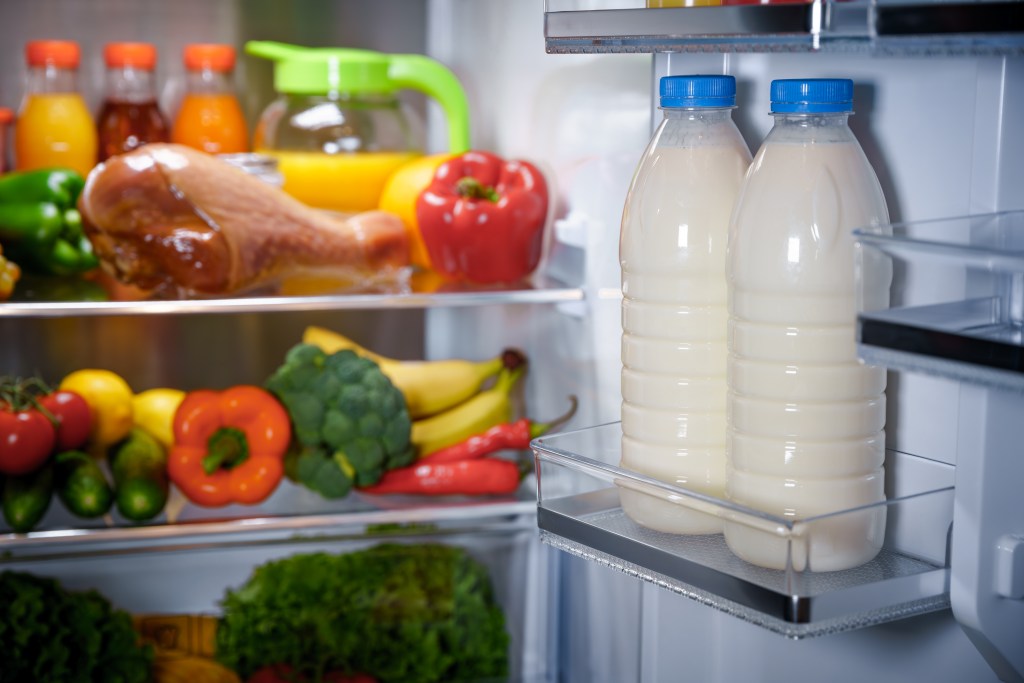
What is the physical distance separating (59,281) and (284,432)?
433mm

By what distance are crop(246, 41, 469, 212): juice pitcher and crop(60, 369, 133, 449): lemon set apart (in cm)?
42

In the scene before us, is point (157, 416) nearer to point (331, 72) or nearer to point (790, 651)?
point (331, 72)

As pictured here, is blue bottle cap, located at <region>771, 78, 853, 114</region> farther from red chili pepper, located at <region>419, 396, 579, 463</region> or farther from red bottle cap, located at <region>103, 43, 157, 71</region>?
red bottle cap, located at <region>103, 43, 157, 71</region>

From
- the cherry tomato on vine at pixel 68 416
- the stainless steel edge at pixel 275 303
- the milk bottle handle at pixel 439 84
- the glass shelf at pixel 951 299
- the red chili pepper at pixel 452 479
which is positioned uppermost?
the milk bottle handle at pixel 439 84

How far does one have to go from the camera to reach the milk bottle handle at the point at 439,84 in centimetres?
193

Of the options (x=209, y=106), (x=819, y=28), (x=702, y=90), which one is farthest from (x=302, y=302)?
(x=819, y=28)

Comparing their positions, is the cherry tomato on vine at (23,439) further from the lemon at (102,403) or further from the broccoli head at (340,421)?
the broccoli head at (340,421)

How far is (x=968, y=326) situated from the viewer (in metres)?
0.72

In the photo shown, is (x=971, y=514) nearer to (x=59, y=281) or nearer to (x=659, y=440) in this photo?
(x=659, y=440)

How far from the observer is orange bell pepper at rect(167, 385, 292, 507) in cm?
171

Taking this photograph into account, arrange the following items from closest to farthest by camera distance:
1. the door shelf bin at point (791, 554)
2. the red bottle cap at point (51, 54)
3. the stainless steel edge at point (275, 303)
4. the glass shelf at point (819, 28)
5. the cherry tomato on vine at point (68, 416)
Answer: the glass shelf at point (819, 28)
the door shelf bin at point (791, 554)
the stainless steel edge at point (275, 303)
the cherry tomato on vine at point (68, 416)
the red bottle cap at point (51, 54)

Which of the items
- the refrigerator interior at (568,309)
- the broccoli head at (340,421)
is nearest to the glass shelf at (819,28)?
the refrigerator interior at (568,309)

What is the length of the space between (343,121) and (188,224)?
386 mm

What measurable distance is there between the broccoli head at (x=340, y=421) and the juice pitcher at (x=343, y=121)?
0.30 meters
